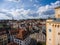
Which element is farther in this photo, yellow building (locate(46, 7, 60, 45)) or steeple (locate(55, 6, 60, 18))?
steeple (locate(55, 6, 60, 18))

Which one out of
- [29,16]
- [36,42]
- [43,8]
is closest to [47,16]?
[43,8]

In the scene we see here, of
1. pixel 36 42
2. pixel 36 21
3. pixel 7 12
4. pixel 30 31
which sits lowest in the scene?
pixel 36 42

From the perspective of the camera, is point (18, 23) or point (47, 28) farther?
point (18, 23)

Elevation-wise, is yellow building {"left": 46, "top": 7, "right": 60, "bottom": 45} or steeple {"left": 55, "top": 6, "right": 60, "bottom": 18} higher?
steeple {"left": 55, "top": 6, "right": 60, "bottom": 18}

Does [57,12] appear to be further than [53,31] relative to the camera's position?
Yes

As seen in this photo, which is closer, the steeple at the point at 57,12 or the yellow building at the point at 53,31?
the yellow building at the point at 53,31

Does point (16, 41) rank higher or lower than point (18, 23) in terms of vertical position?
lower

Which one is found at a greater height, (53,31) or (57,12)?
(57,12)

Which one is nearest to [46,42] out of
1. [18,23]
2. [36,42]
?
[36,42]

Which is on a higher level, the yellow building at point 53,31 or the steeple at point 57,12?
the steeple at point 57,12

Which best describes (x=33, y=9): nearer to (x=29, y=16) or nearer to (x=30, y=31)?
(x=29, y=16)
